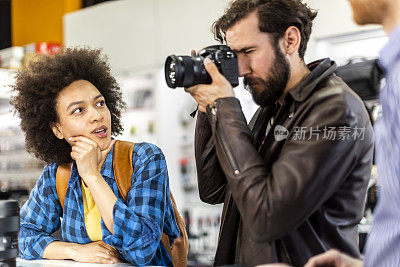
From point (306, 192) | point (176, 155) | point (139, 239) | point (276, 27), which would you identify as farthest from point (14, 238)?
point (176, 155)

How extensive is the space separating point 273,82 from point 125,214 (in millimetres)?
549

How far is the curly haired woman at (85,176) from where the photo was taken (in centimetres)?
139

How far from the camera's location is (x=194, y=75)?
46.9 inches

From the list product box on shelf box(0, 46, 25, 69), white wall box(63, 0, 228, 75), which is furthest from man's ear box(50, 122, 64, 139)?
product box on shelf box(0, 46, 25, 69)

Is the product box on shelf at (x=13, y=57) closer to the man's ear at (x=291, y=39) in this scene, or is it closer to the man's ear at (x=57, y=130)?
the man's ear at (x=57, y=130)

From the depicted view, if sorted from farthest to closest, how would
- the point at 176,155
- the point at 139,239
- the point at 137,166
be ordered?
the point at 176,155 < the point at 137,166 < the point at 139,239

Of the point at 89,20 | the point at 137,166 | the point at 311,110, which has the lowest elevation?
the point at 137,166

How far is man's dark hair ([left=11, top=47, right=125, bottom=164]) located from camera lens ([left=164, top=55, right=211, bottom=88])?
57cm

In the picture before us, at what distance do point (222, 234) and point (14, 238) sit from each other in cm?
50

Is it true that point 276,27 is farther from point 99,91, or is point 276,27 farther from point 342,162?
point 99,91

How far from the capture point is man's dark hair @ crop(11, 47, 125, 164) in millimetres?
1652

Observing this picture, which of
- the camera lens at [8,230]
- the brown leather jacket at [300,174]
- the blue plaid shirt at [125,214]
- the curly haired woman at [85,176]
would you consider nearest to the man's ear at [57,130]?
the curly haired woman at [85,176]

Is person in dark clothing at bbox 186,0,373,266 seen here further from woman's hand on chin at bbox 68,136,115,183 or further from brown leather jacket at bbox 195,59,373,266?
woman's hand on chin at bbox 68,136,115,183

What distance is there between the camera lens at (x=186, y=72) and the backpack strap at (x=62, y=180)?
0.60m
